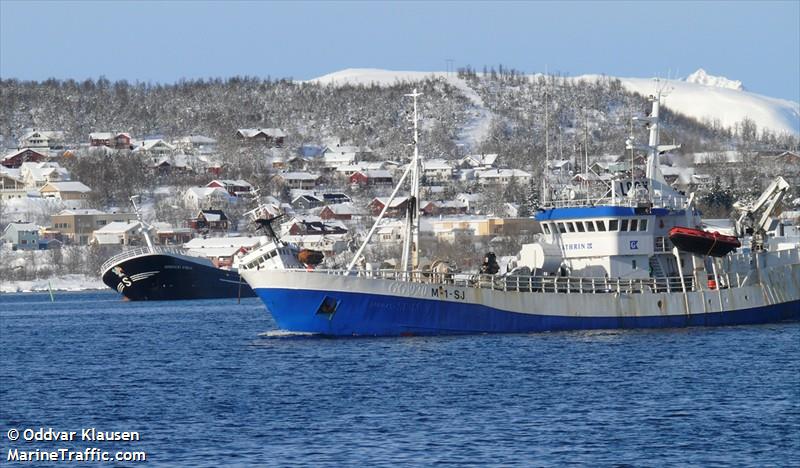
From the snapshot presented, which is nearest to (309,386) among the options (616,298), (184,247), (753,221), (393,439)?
(393,439)

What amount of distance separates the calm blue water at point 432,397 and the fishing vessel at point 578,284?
1490 millimetres

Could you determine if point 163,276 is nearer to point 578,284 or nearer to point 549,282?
point 578,284

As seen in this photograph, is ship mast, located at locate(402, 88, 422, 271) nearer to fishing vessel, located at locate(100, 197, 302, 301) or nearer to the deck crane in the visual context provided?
the deck crane

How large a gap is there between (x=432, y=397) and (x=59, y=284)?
14379cm

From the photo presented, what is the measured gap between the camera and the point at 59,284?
620ft

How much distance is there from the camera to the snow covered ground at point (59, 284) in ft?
616

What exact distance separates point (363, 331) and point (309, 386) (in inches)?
634

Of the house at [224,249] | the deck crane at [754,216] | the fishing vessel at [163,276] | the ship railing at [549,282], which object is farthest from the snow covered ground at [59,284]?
the ship railing at [549,282]

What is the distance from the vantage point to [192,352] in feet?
235

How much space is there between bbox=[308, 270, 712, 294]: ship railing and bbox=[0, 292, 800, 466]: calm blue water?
2.74 metres

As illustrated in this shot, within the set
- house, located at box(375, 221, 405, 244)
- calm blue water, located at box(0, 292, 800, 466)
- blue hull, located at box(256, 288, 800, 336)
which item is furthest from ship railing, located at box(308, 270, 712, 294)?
house, located at box(375, 221, 405, 244)

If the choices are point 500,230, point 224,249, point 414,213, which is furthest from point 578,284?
point 224,249

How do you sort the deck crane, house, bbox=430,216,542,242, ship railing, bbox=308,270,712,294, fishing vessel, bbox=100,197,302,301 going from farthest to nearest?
1. house, bbox=430,216,542,242
2. fishing vessel, bbox=100,197,302,301
3. the deck crane
4. ship railing, bbox=308,270,712,294

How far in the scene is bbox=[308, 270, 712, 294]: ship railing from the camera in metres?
70.9
